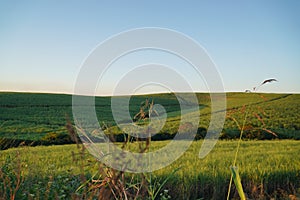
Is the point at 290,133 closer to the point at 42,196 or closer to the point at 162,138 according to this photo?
the point at 162,138

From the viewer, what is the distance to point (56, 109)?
3256 centimetres

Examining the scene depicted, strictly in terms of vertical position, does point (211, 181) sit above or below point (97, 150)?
below

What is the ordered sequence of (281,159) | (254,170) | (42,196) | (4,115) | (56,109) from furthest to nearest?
(56,109) → (4,115) → (281,159) → (254,170) → (42,196)

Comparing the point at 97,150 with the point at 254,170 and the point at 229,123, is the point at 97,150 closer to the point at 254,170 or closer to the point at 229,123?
the point at 254,170

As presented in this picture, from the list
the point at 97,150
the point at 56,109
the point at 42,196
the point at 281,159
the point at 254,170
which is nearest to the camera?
the point at 97,150

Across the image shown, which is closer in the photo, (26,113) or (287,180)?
(287,180)

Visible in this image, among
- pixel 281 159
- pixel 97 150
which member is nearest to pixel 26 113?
pixel 281 159

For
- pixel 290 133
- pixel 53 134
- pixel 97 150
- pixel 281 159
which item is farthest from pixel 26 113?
pixel 97 150

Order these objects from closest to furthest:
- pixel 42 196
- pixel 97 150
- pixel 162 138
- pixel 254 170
A: pixel 97 150 → pixel 42 196 → pixel 254 170 → pixel 162 138

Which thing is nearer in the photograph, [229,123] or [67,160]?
[67,160]

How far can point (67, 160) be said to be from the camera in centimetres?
813

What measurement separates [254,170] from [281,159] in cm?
181

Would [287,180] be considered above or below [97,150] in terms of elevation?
below

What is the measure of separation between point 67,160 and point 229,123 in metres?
14.0
